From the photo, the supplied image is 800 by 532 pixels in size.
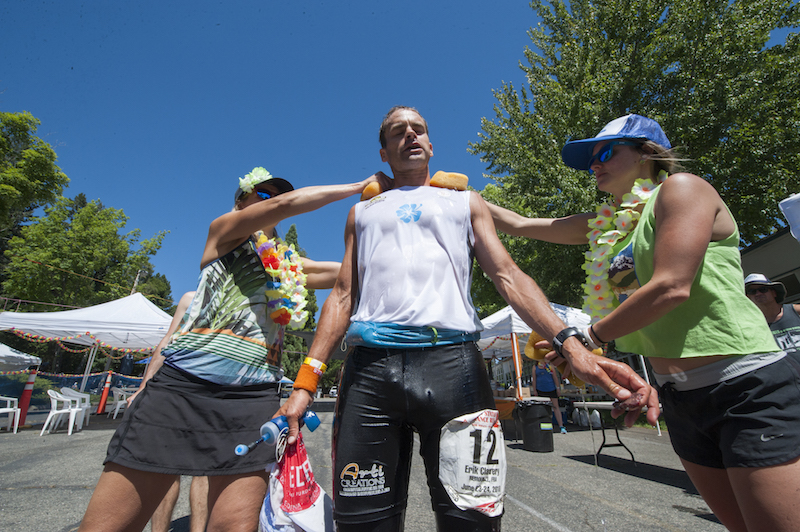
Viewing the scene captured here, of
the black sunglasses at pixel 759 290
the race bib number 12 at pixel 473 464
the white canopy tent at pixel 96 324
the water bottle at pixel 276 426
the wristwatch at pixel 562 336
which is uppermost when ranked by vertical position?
the white canopy tent at pixel 96 324

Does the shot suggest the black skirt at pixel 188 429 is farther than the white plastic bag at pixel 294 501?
Yes

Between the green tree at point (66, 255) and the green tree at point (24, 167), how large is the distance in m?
6.34

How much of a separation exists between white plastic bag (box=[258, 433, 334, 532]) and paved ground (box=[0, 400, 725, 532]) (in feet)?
5.46

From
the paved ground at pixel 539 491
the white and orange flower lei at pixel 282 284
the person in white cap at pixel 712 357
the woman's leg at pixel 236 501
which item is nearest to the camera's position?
the person in white cap at pixel 712 357

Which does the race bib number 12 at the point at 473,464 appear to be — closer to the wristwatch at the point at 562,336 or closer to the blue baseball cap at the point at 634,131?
the wristwatch at the point at 562,336

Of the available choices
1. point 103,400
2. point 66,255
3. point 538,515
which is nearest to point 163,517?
point 538,515

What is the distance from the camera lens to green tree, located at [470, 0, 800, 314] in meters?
9.90

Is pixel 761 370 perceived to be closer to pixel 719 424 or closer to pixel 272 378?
pixel 719 424

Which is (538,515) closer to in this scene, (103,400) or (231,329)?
(231,329)

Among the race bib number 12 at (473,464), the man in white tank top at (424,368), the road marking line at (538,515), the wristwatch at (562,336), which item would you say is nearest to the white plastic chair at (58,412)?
the road marking line at (538,515)

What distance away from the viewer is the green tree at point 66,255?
20500 mm

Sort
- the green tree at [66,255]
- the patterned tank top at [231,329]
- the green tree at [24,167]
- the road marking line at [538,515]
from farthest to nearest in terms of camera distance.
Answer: the green tree at [66,255] < the green tree at [24,167] < the road marking line at [538,515] < the patterned tank top at [231,329]

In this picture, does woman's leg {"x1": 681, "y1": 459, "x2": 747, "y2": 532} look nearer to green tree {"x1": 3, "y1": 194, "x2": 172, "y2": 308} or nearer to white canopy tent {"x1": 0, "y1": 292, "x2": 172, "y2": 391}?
white canopy tent {"x1": 0, "y1": 292, "x2": 172, "y2": 391}

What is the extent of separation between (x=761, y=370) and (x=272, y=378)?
1924mm
